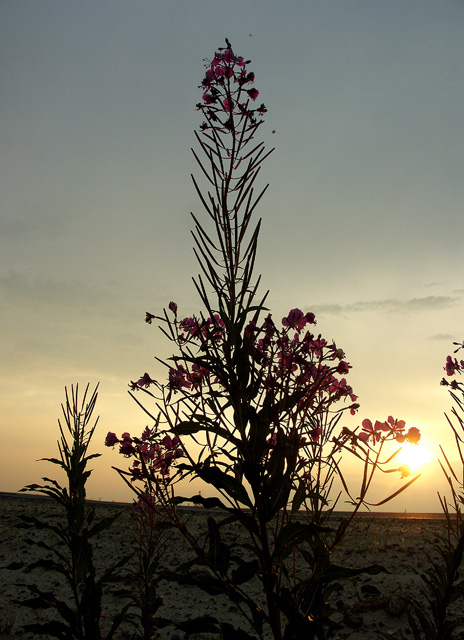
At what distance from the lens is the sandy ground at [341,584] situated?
4984 millimetres

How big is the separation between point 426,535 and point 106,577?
5.49 metres

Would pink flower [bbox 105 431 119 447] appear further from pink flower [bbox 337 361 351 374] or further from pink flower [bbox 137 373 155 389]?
pink flower [bbox 337 361 351 374]

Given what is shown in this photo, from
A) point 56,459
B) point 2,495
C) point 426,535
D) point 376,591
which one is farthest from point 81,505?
point 2,495

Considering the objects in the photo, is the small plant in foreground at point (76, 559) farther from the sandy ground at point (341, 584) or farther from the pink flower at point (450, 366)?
the pink flower at point (450, 366)

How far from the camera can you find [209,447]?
7.66 feet

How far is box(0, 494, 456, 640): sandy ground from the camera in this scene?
196 inches

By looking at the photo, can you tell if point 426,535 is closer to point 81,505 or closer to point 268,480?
point 81,505

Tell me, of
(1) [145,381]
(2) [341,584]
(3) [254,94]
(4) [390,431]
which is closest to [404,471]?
(4) [390,431]

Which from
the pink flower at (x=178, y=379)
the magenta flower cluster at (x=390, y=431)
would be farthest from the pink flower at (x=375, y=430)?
the pink flower at (x=178, y=379)

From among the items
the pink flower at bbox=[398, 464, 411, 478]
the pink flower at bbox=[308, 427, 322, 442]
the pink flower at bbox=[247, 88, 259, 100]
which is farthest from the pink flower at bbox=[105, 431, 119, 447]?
the pink flower at bbox=[247, 88, 259, 100]

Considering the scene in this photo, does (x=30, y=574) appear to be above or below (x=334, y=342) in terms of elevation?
below

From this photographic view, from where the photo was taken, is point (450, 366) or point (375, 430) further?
point (450, 366)

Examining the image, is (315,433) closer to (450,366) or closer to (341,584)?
(341,584)

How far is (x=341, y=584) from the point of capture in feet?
14.8
